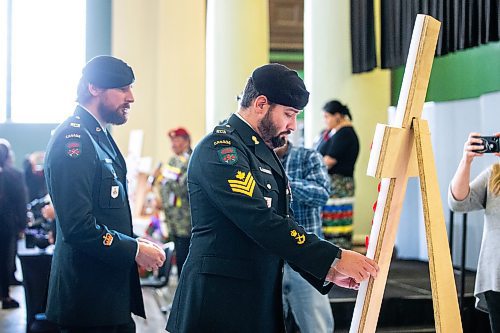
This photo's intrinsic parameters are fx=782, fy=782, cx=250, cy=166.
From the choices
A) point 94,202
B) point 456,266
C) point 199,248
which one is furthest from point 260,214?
point 456,266

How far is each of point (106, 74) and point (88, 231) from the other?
59cm

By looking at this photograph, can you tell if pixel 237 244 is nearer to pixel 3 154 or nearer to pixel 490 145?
pixel 490 145

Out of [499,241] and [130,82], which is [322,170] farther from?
[130,82]

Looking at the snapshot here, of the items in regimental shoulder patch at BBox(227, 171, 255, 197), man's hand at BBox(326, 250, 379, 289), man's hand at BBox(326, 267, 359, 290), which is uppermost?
regimental shoulder patch at BBox(227, 171, 255, 197)

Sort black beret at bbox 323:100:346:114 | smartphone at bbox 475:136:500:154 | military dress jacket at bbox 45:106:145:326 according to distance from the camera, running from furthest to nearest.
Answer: black beret at bbox 323:100:346:114
smartphone at bbox 475:136:500:154
military dress jacket at bbox 45:106:145:326

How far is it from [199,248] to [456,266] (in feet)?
16.1

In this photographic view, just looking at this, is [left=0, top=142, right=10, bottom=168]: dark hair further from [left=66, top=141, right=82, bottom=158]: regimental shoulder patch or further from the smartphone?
the smartphone

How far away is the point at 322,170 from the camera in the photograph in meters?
4.13

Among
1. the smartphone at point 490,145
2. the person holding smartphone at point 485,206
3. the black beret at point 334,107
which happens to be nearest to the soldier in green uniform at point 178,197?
the black beret at point 334,107

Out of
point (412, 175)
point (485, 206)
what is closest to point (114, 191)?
point (412, 175)

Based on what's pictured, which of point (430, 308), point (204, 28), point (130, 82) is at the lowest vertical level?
point (430, 308)

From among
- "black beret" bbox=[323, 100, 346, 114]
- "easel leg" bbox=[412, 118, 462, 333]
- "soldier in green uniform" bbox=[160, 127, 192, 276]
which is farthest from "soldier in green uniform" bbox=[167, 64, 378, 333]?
"soldier in green uniform" bbox=[160, 127, 192, 276]

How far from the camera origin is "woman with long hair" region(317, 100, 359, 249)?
6.29m

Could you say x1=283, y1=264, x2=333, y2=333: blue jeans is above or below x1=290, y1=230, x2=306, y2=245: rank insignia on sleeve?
below
